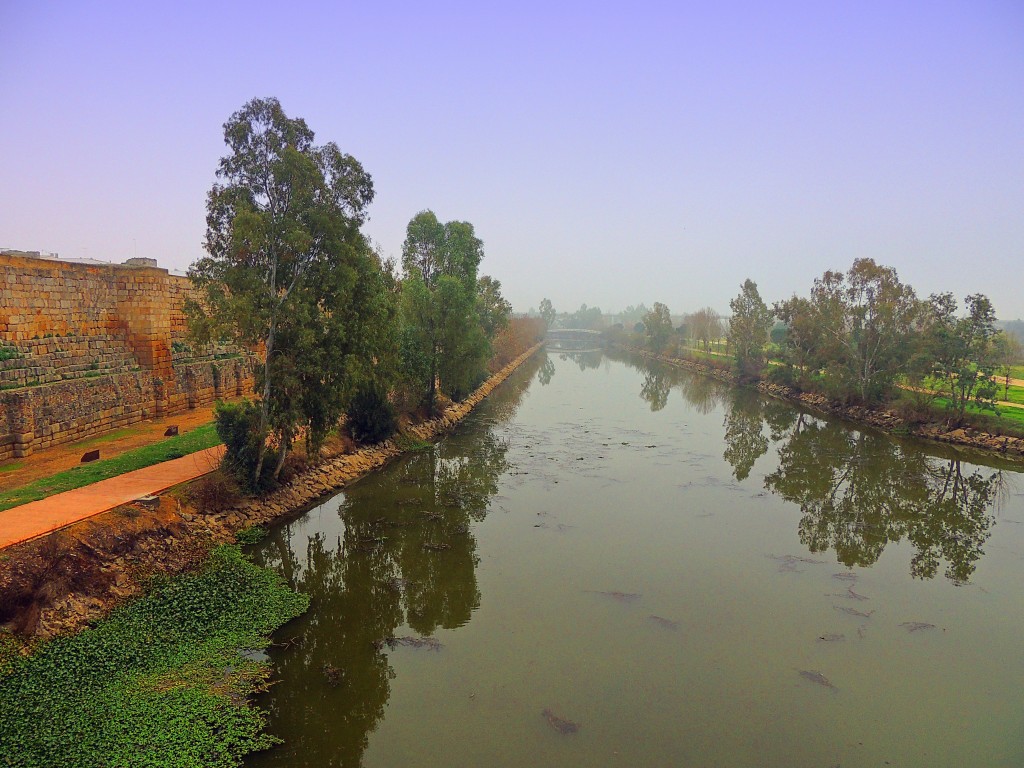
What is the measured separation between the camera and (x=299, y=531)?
12172 millimetres

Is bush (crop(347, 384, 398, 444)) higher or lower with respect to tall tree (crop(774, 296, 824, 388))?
lower

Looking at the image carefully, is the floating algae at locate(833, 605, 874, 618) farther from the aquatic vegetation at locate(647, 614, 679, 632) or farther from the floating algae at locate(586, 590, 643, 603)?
the floating algae at locate(586, 590, 643, 603)

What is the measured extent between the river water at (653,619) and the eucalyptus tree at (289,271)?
→ 10.2 ft

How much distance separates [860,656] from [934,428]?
734 inches

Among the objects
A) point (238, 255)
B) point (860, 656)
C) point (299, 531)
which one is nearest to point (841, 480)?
point (860, 656)

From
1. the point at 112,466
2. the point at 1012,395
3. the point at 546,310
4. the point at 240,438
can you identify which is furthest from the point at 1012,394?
the point at 546,310

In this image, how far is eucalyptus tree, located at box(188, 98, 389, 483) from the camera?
11305 millimetres

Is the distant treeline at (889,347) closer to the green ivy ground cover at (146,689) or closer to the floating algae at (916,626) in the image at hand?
the floating algae at (916,626)

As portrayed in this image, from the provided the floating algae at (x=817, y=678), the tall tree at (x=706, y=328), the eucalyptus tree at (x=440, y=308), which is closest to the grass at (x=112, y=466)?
the eucalyptus tree at (x=440, y=308)

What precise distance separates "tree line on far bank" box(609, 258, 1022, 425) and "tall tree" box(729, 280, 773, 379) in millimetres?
4787

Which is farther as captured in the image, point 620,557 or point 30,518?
point 620,557

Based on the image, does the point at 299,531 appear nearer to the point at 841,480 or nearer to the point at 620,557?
the point at 620,557

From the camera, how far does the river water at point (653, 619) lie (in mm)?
6477

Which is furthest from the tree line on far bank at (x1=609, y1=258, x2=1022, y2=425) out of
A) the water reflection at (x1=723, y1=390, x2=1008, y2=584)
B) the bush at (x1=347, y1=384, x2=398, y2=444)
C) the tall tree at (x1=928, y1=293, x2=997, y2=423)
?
the bush at (x1=347, y1=384, x2=398, y2=444)
